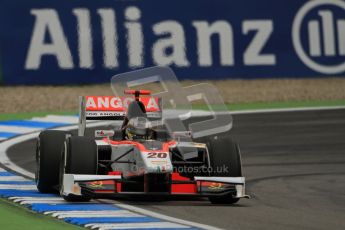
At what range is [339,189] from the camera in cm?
1298

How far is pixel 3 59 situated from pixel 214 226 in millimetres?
14406

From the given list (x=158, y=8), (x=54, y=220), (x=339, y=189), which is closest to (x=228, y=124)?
(x=158, y=8)

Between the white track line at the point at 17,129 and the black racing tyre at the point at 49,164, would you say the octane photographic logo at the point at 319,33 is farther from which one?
the black racing tyre at the point at 49,164

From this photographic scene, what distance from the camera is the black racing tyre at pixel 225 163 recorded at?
11.9 metres

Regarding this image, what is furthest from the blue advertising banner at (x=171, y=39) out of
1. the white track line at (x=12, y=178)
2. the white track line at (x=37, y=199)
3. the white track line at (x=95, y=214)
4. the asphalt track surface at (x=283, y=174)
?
the white track line at (x=95, y=214)

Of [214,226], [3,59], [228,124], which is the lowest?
[214,226]

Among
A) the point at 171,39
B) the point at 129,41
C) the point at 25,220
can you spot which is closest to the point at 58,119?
the point at 129,41

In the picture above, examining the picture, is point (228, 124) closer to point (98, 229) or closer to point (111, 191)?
point (111, 191)

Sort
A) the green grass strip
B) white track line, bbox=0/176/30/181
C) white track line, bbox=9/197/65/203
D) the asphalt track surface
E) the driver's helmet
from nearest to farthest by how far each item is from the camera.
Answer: the green grass strip < the asphalt track surface < white track line, bbox=9/197/65/203 < the driver's helmet < white track line, bbox=0/176/30/181

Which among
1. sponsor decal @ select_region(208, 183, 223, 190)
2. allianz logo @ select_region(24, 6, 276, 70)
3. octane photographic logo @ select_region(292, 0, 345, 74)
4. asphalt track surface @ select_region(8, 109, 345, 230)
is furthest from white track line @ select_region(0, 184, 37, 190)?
octane photographic logo @ select_region(292, 0, 345, 74)

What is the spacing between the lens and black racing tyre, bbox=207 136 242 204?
467 inches

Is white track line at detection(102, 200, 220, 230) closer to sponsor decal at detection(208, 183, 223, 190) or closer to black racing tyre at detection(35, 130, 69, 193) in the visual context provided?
sponsor decal at detection(208, 183, 223, 190)

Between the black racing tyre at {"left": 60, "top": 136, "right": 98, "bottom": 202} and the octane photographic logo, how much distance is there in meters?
14.2

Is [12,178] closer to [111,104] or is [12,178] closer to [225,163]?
[111,104]
